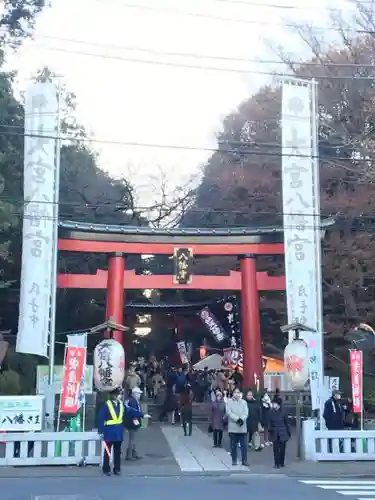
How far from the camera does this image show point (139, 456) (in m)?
13.2

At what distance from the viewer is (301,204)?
756 inches

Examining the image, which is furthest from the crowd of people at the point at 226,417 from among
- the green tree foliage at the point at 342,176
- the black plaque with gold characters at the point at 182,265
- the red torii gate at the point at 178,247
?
the green tree foliage at the point at 342,176

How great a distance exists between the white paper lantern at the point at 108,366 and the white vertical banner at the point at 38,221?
153 inches

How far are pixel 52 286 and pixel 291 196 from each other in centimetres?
782

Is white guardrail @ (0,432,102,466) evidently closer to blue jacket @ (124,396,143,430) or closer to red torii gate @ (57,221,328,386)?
blue jacket @ (124,396,143,430)

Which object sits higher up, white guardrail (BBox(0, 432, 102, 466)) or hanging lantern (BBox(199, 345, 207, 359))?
hanging lantern (BBox(199, 345, 207, 359))

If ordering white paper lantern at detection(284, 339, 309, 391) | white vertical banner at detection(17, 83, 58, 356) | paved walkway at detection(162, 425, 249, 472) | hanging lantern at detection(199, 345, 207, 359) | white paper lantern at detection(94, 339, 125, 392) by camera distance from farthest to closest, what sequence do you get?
hanging lantern at detection(199, 345, 207, 359), white vertical banner at detection(17, 83, 58, 356), white paper lantern at detection(284, 339, 309, 391), white paper lantern at detection(94, 339, 125, 392), paved walkway at detection(162, 425, 249, 472)

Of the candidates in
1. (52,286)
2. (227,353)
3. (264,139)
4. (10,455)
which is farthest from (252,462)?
(264,139)

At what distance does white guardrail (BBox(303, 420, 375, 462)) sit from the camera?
1273 cm

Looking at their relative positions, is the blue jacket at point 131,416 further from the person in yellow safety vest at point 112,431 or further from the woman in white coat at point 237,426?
the woman in white coat at point 237,426

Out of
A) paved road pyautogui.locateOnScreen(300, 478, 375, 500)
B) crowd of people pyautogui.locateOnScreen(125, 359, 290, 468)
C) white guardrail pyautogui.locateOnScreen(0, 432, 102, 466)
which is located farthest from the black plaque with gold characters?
paved road pyautogui.locateOnScreen(300, 478, 375, 500)

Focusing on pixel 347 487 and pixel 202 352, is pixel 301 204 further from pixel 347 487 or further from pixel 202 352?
pixel 202 352

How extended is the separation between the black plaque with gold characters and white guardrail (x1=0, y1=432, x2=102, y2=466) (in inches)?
407

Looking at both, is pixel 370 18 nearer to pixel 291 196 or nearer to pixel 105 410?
pixel 291 196
